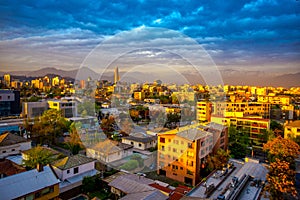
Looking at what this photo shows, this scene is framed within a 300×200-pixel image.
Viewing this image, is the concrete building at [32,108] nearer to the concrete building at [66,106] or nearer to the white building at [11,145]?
the concrete building at [66,106]

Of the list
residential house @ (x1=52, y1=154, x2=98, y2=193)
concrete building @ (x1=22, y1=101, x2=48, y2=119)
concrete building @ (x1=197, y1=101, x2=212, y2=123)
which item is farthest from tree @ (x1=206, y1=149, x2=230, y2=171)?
concrete building @ (x1=22, y1=101, x2=48, y2=119)

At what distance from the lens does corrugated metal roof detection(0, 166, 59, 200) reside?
2.70 metres

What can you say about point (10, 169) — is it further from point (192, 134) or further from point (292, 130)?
point (292, 130)

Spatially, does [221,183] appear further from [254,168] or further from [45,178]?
[45,178]

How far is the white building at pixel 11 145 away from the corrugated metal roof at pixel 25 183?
2373 mm

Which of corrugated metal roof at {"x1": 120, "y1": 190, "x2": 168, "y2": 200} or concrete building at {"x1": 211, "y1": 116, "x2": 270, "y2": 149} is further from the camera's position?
concrete building at {"x1": 211, "y1": 116, "x2": 270, "y2": 149}

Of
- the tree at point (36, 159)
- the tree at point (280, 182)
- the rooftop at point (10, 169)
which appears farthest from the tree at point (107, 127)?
the tree at point (280, 182)

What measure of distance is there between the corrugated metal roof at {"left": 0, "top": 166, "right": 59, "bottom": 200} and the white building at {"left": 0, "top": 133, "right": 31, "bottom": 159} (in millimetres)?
2373

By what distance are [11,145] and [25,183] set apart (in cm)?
268

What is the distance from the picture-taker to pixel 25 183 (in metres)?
2.91

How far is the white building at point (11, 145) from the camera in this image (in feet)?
16.2

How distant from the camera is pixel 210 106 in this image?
1069cm

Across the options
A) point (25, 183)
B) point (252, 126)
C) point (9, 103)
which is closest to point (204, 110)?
point (252, 126)

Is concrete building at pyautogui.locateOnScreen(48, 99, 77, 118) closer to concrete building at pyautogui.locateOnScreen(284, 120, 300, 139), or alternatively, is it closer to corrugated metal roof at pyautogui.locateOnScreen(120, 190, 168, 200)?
corrugated metal roof at pyautogui.locateOnScreen(120, 190, 168, 200)
